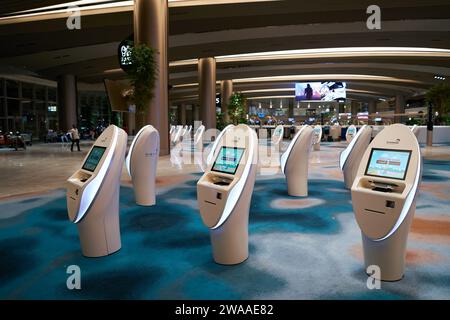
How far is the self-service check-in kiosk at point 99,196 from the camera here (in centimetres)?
328

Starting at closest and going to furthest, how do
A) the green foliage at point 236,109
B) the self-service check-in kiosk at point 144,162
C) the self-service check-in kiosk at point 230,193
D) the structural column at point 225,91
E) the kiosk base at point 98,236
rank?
1. the self-service check-in kiosk at point 230,193
2. the kiosk base at point 98,236
3. the self-service check-in kiosk at point 144,162
4. the green foliage at point 236,109
5. the structural column at point 225,91

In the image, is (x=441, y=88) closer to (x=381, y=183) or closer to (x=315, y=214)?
(x=315, y=214)

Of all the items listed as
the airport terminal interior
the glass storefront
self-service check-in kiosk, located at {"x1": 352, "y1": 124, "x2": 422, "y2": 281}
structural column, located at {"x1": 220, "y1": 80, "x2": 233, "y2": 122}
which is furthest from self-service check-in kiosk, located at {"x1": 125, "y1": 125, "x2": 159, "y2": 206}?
structural column, located at {"x1": 220, "y1": 80, "x2": 233, "y2": 122}

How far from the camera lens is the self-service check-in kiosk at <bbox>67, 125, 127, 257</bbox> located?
3281 mm

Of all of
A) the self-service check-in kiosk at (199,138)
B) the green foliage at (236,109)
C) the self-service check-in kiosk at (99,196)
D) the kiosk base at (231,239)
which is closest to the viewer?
the kiosk base at (231,239)

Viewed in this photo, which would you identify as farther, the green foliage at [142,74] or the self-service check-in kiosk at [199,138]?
the self-service check-in kiosk at [199,138]

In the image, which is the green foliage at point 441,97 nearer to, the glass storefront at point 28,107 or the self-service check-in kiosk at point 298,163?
the self-service check-in kiosk at point 298,163

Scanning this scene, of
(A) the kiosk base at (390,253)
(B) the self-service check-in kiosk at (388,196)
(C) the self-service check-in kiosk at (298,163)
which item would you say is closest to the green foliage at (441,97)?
(C) the self-service check-in kiosk at (298,163)

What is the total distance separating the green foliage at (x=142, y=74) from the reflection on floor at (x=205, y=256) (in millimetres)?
5513

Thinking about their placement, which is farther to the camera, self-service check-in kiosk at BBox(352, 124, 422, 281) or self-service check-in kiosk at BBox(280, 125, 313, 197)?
self-service check-in kiosk at BBox(280, 125, 313, 197)

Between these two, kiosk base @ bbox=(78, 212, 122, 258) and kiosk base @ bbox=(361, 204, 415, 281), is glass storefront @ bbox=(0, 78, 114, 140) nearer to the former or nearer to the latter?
kiosk base @ bbox=(78, 212, 122, 258)

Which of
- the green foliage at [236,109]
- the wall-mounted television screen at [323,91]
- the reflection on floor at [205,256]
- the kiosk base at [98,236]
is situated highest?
the wall-mounted television screen at [323,91]

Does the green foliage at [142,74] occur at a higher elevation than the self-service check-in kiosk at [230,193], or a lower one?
higher

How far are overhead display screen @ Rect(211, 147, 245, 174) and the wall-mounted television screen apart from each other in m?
26.6
